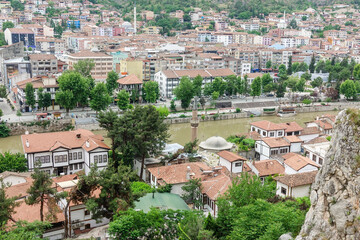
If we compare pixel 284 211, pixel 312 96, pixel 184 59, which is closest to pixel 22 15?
pixel 184 59

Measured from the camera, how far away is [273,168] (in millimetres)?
16453

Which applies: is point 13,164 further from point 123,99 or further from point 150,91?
point 150,91

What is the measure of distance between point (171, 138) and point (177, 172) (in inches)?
433

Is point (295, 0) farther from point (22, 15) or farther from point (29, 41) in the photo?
point (29, 41)

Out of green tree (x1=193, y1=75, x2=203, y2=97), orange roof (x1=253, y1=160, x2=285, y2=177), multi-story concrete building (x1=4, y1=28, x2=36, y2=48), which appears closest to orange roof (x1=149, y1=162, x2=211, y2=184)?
orange roof (x1=253, y1=160, x2=285, y2=177)

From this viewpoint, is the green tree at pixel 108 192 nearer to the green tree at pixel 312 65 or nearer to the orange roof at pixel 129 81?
the orange roof at pixel 129 81

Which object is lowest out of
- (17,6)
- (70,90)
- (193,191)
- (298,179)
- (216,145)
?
(216,145)

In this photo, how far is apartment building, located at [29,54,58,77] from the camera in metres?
36.2

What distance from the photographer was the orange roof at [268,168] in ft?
52.9

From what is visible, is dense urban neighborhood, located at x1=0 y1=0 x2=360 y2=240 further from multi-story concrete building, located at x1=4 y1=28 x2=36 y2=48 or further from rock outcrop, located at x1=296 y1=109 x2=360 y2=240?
multi-story concrete building, located at x1=4 y1=28 x2=36 y2=48

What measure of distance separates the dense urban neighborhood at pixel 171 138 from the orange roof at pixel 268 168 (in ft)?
0.19

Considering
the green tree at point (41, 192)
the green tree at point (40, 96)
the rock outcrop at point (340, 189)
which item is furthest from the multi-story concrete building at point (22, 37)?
the rock outcrop at point (340, 189)

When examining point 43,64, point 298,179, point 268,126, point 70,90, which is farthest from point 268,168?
point 43,64

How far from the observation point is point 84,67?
3550 centimetres
